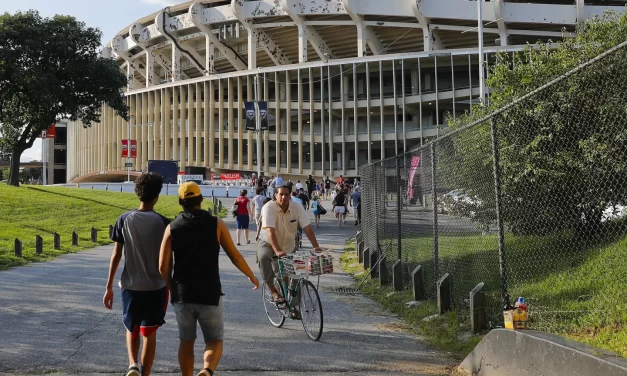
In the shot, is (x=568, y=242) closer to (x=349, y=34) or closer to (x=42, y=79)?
(x=42, y=79)

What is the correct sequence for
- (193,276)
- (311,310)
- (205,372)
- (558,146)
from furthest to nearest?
(558,146) < (311,310) < (193,276) < (205,372)

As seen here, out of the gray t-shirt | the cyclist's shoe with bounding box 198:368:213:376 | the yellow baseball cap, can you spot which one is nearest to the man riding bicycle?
the gray t-shirt

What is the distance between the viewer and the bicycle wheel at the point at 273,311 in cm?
806

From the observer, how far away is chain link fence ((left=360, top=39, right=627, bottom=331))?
5.99 meters

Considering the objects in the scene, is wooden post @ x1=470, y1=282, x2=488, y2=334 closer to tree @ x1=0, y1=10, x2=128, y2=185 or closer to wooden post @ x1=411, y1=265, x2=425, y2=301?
wooden post @ x1=411, y1=265, x2=425, y2=301

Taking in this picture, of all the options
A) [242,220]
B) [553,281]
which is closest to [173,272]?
[553,281]

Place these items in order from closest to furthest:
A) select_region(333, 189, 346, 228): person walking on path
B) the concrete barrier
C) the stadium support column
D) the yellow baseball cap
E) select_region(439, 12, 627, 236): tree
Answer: the concrete barrier → the yellow baseball cap → select_region(439, 12, 627, 236): tree → select_region(333, 189, 346, 228): person walking on path → the stadium support column

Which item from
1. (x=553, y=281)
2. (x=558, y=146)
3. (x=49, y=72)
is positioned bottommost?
(x=553, y=281)

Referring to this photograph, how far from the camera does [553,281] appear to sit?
851 centimetres

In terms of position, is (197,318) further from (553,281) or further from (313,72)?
(313,72)

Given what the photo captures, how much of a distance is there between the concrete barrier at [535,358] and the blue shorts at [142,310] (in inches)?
109

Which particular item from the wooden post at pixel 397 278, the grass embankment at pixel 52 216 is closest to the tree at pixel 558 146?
the wooden post at pixel 397 278

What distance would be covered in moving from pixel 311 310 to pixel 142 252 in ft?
8.83

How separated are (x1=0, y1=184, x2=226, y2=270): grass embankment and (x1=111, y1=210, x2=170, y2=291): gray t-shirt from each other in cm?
1089
